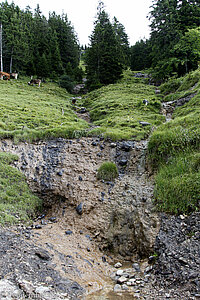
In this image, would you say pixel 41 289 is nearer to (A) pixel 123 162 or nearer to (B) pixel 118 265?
(B) pixel 118 265

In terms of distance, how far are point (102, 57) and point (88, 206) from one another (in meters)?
32.4

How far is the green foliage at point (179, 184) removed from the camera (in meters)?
5.44

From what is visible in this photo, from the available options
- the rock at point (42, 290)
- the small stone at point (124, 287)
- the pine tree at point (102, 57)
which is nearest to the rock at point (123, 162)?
the small stone at point (124, 287)

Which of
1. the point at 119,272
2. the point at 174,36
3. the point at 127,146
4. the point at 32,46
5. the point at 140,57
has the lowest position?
the point at 119,272

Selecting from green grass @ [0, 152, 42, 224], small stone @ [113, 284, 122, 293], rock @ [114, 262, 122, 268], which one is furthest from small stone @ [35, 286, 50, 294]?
green grass @ [0, 152, 42, 224]

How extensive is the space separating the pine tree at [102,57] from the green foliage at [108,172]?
86.8ft

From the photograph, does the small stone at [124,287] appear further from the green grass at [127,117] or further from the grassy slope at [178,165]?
the green grass at [127,117]

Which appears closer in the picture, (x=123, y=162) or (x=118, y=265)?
(x=118, y=265)

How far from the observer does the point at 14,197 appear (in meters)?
6.87

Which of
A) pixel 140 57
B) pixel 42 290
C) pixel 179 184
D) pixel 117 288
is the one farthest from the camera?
pixel 140 57

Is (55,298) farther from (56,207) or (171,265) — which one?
(56,207)

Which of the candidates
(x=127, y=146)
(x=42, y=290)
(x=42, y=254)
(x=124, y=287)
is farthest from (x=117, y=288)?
(x=127, y=146)

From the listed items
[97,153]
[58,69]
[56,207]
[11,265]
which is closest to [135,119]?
[97,153]

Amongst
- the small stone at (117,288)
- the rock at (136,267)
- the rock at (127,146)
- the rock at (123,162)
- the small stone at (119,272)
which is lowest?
the small stone at (119,272)
